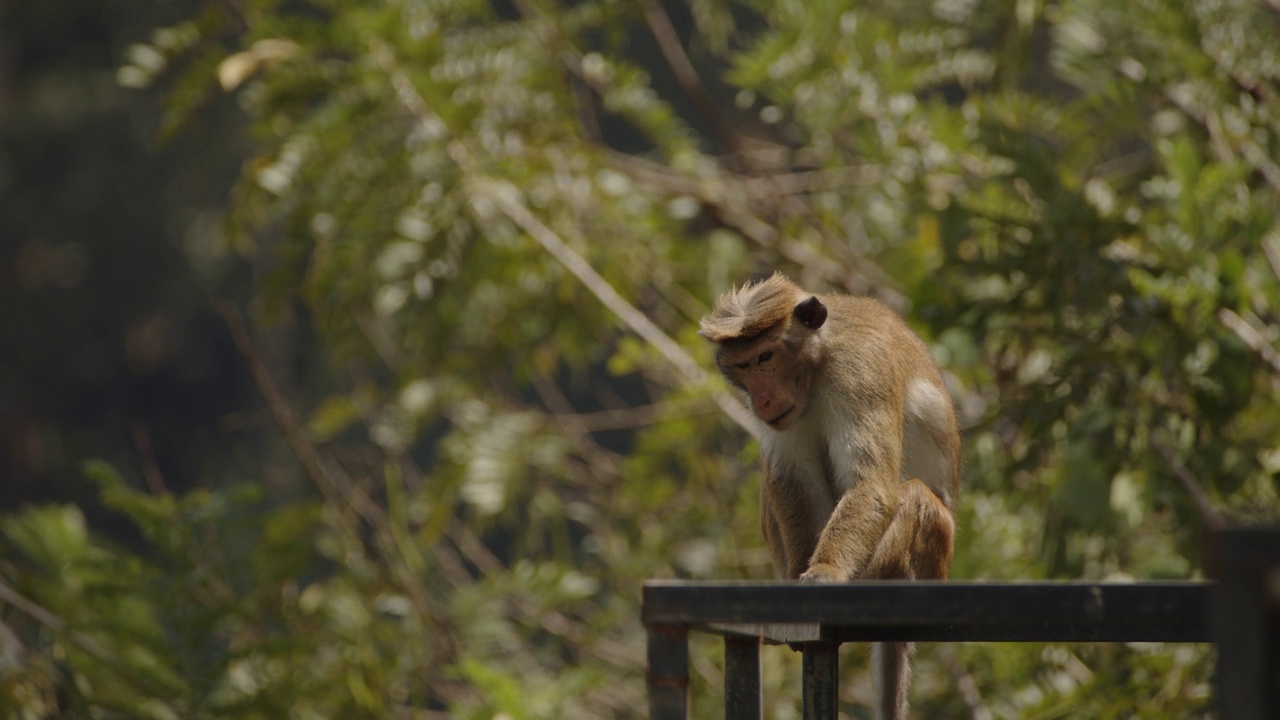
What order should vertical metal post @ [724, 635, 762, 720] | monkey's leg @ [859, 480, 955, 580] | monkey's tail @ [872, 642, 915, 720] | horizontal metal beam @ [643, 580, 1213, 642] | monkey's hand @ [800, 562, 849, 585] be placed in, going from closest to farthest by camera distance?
horizontal metal beam @ [643, 580, 1213, 642] → vertical metal post @ [724, 635, 762, 720] → monkey's hand @ [800, 562, 849, 585] → monkey's leg @ [859, 480, 955, 580] → monkey's tail @ [872, 642, 915, 720]

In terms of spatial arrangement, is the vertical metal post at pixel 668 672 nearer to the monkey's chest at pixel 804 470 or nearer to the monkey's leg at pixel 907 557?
the monkey's leg at pixel 907 557

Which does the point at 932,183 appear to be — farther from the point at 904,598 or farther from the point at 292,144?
the point at 904,598

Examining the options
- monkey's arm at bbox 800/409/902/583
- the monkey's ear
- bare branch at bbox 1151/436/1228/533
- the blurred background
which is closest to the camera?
monkey's arm at bbox 800/409/902/583

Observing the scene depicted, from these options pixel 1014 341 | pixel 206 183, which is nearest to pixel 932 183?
pixel 1014 341

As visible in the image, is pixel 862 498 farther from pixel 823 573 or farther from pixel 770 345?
pixel 770 345

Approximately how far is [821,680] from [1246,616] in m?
1.59

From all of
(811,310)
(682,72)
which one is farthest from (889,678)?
(682,72)

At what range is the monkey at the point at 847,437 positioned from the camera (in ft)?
12.6

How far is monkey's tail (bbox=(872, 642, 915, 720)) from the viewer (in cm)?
396

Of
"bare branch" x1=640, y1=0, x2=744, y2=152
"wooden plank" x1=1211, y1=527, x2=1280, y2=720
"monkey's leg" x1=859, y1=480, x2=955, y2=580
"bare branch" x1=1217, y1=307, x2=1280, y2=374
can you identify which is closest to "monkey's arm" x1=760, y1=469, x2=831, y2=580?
"monkey's leg" x1=859, y1=480, x2=955, y2=580

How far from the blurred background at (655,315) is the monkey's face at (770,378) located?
57.4 inches

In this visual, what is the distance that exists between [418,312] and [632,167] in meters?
1.53

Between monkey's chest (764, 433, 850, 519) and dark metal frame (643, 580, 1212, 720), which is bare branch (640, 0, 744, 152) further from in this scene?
dark metal frame (643, 580, 1212, 720)

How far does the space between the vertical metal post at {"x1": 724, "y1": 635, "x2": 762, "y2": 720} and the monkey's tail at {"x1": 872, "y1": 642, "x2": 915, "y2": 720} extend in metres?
1.24
